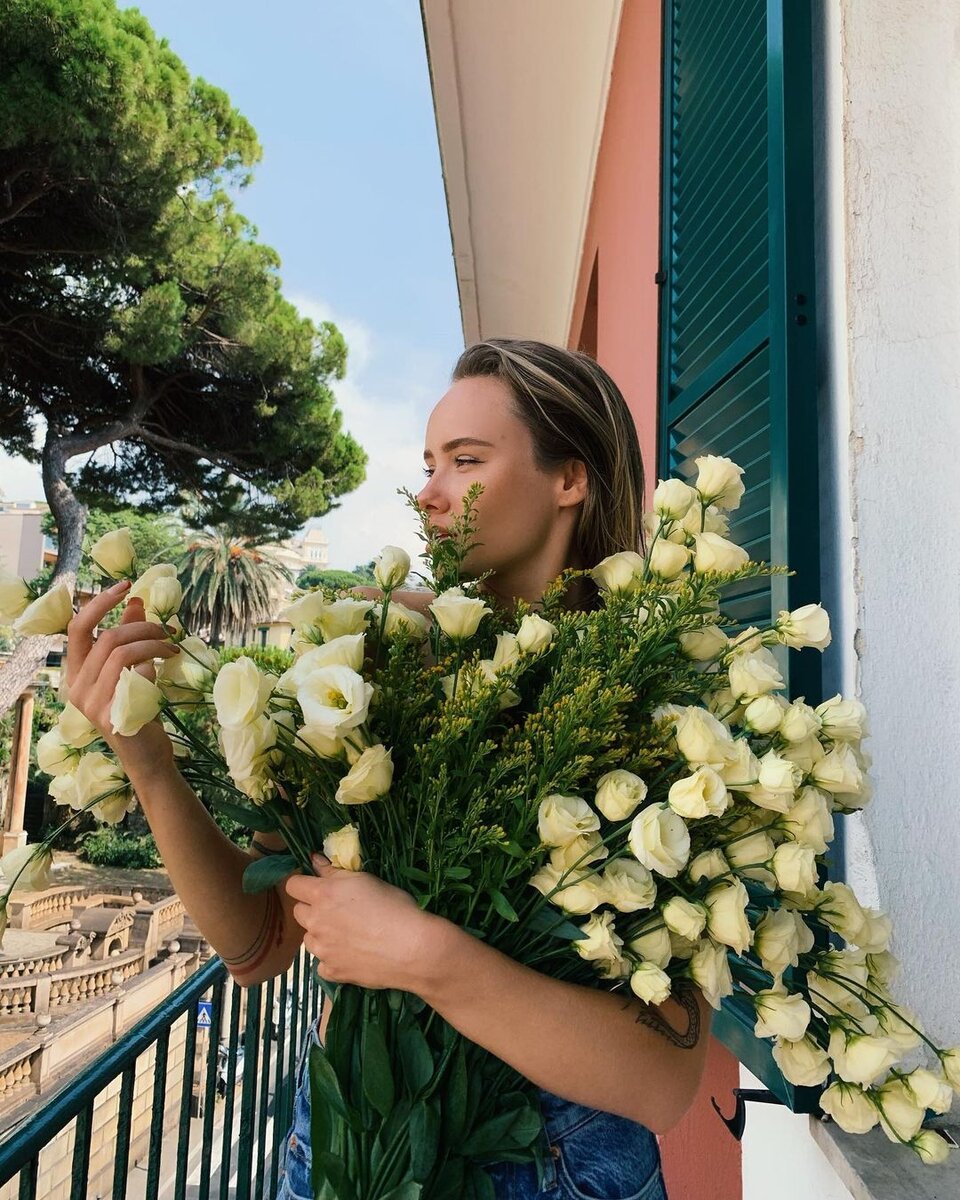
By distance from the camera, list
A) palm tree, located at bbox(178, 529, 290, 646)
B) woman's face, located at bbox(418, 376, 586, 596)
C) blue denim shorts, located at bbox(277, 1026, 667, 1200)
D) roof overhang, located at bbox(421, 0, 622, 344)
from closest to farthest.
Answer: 1. blue denim shorts, located at bbox(277, 1026, 667, 1200)
2. woman's face, located at bbox(418, 376, 586, 596)
3. roof overhang, located at bbox(421, 0, 622, 344)
4. palm tree, located at bbox(178, 529, 290, 646)

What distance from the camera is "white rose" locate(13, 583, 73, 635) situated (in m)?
0.75

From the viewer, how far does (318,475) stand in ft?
59.3

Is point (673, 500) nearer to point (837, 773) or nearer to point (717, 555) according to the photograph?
point (717, 555)

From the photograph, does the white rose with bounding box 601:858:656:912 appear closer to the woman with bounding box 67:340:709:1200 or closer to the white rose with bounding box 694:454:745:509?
the woman with bounding box 67:340:709:1200

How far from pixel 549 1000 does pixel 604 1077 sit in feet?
0.33

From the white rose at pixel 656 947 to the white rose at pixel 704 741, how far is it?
151mm

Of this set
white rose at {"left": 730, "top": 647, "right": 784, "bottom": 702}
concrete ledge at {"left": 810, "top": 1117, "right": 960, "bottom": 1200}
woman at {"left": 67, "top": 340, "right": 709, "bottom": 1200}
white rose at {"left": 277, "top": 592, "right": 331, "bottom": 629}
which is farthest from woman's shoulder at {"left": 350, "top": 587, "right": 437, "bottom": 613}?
concrete ledge at {"left": 810, "top": 1117, "right": 960, "bottom": 1200}

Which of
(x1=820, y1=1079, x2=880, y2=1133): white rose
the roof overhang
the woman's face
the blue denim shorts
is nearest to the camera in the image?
(x1=820, y1=1079, x2=880, y2=1133): white rose

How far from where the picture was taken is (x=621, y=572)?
0.81 metres

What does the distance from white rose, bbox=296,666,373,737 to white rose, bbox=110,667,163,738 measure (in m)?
0.15

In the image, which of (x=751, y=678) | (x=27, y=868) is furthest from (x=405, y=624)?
(x=27, y=868)

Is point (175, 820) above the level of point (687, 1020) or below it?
above

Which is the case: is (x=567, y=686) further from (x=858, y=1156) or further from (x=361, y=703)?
(x=858, y=1156)

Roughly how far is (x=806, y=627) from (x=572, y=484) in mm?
496
